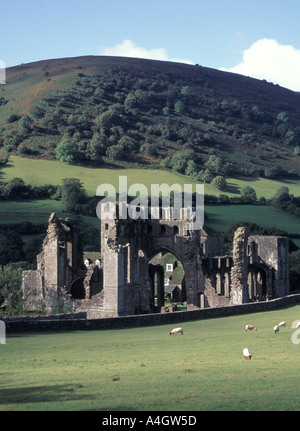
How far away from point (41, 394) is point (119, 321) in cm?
1893

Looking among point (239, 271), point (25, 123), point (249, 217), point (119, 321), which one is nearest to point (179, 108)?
point (25, 123)

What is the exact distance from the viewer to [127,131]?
531 ft

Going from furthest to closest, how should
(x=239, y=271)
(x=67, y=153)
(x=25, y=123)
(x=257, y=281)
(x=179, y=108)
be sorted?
(x=179, y=108) → (x=25, y=123) → (x=67, y=153) → (x=257, y=281) → (x=239, y=271)

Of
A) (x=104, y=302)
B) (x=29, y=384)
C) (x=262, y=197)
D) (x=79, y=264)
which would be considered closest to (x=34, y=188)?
(x=262, y=197)

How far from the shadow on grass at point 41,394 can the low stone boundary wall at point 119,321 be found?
13435mm

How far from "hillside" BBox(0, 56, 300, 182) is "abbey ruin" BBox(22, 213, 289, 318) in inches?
2894

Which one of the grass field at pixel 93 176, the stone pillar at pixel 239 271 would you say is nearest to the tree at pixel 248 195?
the grass field at pixel 93 176

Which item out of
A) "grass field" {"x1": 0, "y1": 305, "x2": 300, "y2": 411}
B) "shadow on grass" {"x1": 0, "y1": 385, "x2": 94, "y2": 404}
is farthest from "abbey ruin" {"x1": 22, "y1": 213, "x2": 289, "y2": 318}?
"shadow on grass" {"x1": 0, "y1": 385, "x2": 94, "y2": 404}

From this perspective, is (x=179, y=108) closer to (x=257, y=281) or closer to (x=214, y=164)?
(x=214, y=164)

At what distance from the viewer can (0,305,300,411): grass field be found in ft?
57.7

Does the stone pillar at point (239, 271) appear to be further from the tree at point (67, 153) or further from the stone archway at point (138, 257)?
the tree at point (67, 153)

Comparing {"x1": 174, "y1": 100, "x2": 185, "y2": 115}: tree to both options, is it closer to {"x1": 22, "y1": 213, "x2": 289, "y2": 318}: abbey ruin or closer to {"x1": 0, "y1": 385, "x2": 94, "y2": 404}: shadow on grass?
{"x1": 22, "y1": 213, "x2": 289, "y2": 318}: abbey ruin
